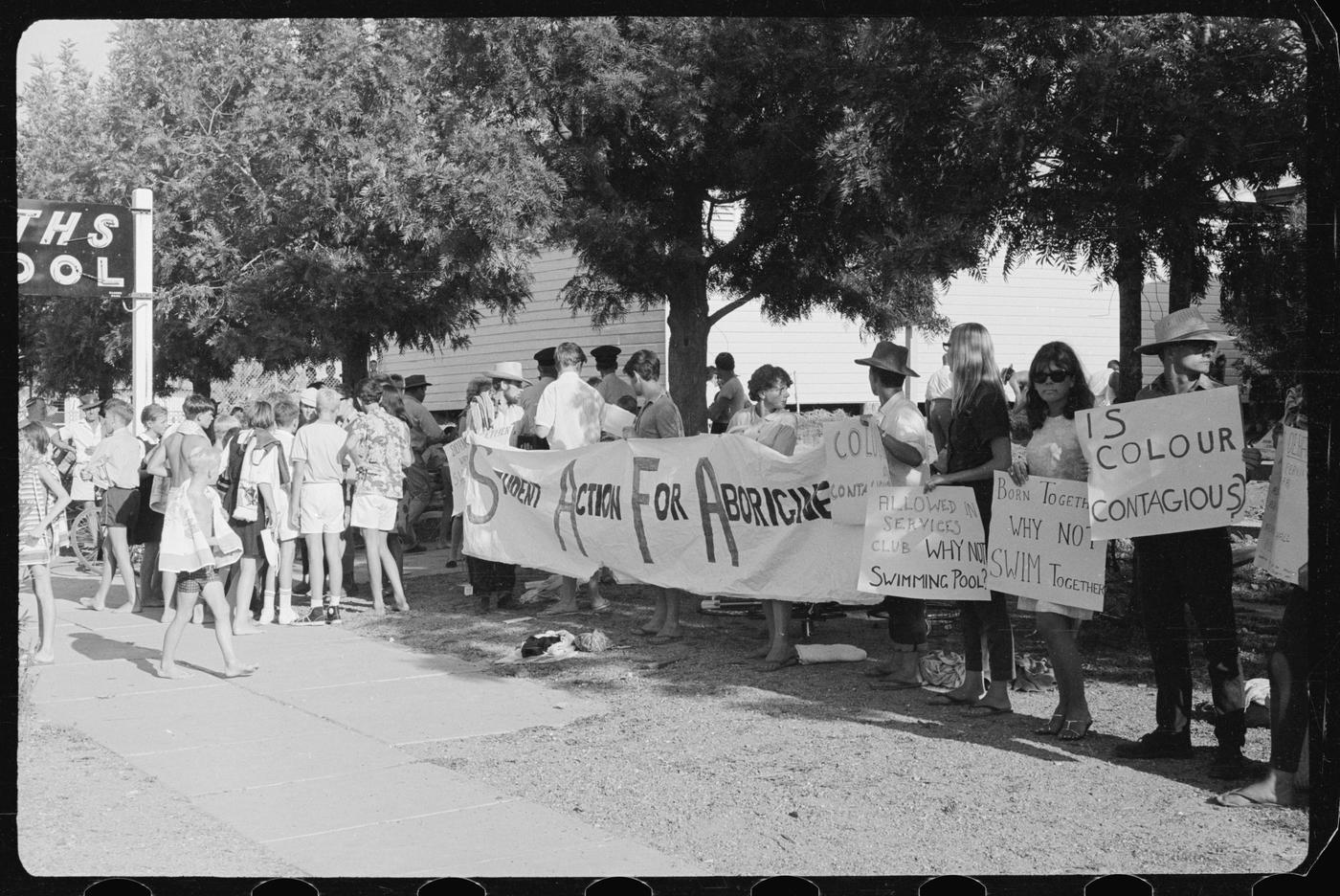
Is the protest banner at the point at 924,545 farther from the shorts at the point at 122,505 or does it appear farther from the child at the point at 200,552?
the shorts at the point at 122,505

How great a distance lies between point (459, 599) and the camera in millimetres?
12000

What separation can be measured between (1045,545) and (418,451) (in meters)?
10.4

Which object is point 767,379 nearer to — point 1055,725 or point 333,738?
point 1055,725

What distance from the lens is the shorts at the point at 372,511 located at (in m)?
11.0

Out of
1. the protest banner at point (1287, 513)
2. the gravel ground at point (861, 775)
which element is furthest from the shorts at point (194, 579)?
the protest banner at point (1287, 513)

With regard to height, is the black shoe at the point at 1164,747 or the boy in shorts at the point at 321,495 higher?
the boy in shorts at the point at 321,495

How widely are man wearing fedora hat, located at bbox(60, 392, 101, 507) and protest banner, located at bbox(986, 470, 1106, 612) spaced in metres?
11.3

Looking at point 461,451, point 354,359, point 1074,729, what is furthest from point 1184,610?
point 354,359

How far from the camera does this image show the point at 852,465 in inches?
318

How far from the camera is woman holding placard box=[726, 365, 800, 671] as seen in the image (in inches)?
338

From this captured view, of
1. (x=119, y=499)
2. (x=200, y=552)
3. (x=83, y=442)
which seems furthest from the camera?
(x=83, y=442)

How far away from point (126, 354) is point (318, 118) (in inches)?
406

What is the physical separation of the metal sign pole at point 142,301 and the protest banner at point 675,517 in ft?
12.5

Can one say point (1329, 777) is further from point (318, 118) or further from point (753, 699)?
point (318, 118)
